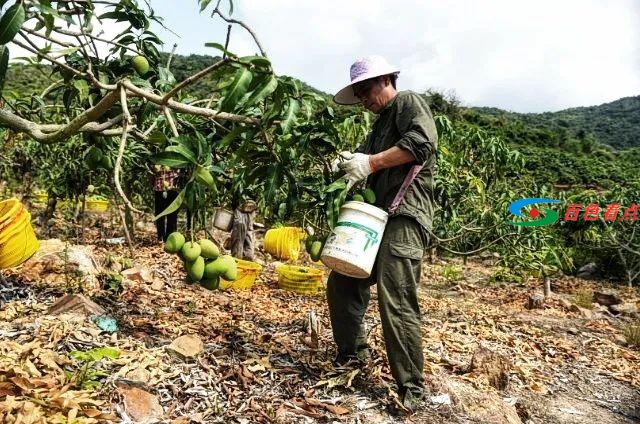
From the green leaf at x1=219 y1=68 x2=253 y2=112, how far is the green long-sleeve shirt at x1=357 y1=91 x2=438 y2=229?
114 cm

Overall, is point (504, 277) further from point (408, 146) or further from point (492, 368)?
point (408, 146)

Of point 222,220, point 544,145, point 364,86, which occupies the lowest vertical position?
point 222,220

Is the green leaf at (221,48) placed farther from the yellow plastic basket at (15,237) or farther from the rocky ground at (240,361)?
the yellow plastic basket at (15,237)

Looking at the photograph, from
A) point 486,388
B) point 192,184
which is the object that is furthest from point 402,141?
point 486,388

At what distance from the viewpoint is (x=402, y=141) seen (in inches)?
101

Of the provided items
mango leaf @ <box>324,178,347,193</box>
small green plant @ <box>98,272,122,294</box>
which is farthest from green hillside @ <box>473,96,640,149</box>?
mango leaf @ <box>324,178,347,193</box>

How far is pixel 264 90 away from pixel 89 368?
5.51 feet

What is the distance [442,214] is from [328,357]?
2581mm

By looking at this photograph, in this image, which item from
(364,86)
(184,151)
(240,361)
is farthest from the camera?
(240,361)

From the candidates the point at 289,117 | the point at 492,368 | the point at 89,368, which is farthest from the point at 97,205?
the point at 289,117

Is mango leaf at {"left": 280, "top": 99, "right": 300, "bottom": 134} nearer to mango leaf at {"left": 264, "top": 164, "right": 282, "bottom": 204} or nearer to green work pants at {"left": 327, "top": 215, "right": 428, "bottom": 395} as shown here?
mango leaf at {"left": 264, "top": 164, "right": 282, "bottom": 204}

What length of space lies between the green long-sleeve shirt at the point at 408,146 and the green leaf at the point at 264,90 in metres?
1.07

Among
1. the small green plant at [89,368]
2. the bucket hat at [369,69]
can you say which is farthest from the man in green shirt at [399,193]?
the small green plant at [89,368]

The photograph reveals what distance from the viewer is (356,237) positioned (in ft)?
8.38
